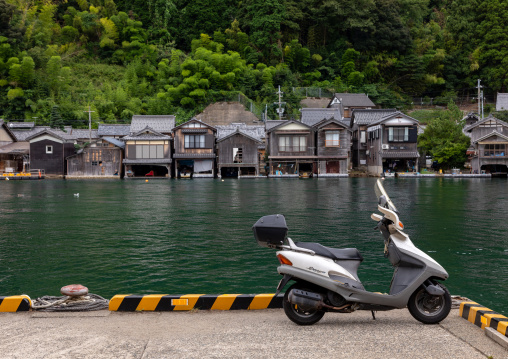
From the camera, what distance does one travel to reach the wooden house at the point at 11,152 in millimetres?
50906

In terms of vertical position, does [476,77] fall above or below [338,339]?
above

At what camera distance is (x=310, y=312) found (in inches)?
202

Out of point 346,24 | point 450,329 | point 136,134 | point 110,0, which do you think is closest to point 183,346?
point 450,329

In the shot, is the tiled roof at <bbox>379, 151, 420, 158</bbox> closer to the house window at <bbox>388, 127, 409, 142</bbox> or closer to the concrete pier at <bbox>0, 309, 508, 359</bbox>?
the house window at <bbox>388, 127, 409, 142</bbox>

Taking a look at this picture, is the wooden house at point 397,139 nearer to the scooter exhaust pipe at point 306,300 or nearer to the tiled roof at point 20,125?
the tiled roof at point 20,125

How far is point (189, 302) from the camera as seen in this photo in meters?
5.57

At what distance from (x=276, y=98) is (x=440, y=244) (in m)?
52.4

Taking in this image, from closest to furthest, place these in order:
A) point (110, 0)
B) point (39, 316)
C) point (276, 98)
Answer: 1. point (39, 316)
2. point (276, 98)
3. point (110, 0)

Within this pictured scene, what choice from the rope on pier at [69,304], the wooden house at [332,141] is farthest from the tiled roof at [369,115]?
the rope on pier at [69,304]

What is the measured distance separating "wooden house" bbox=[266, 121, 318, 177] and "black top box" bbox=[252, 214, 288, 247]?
144 feet

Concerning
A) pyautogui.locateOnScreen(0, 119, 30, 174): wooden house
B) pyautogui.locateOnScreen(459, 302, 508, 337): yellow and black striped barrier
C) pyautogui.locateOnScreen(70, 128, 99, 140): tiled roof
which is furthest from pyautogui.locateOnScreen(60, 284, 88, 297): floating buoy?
pyautogui.locateOnScreen(70, 128, 99, 140): tiled roof

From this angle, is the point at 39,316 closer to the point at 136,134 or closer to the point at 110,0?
the point at 136,134

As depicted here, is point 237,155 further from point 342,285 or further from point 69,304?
point 342,285

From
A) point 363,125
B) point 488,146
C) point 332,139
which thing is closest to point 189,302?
point 332,139
